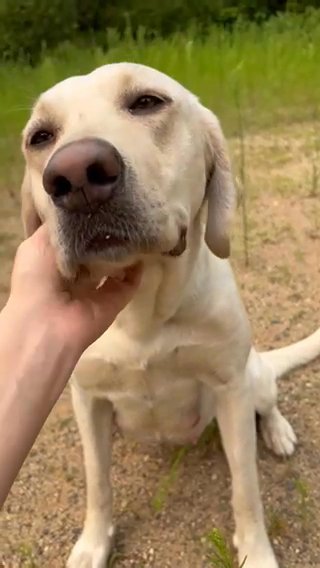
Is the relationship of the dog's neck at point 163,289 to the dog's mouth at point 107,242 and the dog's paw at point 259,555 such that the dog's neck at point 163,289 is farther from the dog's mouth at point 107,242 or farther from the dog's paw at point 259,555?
the dog's paw at point 259,555

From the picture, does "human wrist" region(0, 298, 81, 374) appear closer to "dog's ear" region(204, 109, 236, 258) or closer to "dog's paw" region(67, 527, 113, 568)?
"dog's ear" region(204, 109, 236, 258)

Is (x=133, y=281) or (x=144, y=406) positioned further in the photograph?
(x=144, y=406)

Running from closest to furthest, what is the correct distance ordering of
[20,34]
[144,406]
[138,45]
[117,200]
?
[117,200]
[144,406]
[138,45]
[20,34]

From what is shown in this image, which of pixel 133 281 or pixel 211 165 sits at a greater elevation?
pixel 211 165

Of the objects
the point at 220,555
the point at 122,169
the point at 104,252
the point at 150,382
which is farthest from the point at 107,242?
the point at 220,555

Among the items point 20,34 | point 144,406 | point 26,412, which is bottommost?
point 20,34

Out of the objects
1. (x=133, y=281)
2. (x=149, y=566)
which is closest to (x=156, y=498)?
(x=149, y=566)

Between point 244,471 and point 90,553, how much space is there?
522mm

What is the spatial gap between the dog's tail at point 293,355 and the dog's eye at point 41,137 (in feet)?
4.15

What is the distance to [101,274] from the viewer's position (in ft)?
5.80

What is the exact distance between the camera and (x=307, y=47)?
6.34 metres

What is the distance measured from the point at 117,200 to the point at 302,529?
1.30 meters

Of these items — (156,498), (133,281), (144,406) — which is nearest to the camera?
(133,281)

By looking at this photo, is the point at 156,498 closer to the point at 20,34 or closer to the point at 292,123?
the point at 292,123
